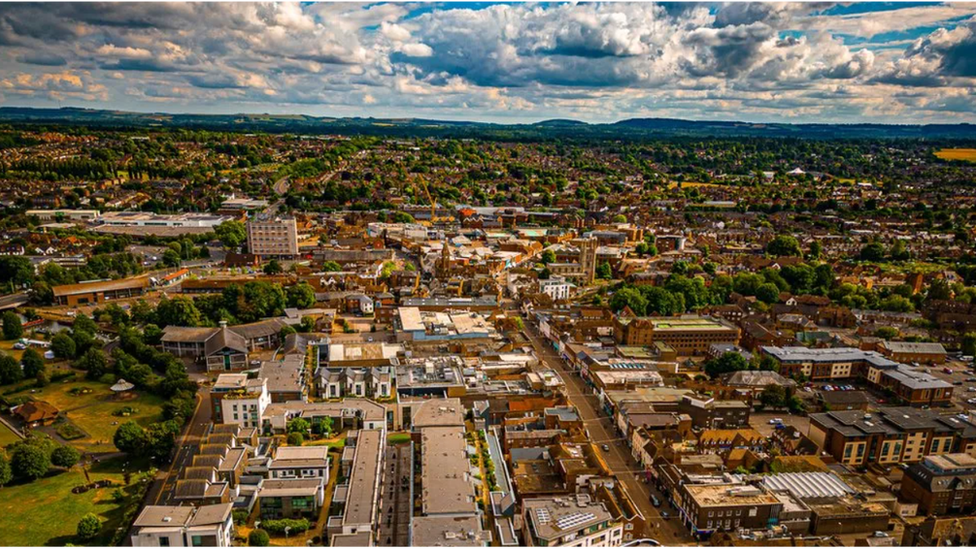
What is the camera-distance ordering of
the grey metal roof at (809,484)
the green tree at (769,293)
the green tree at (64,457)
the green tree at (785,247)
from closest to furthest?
the grey metal roof at (809,484)
the green tree at (64,457)
the green tree at (769,293)
the green tree at (785,247)

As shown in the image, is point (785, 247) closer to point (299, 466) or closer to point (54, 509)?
point (299, 466)

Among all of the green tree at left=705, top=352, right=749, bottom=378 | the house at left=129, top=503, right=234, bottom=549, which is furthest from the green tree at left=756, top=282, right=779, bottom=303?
the house at left=129, top=503, right=234, bottom=549

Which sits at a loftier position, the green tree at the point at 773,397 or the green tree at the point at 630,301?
the green tree at the point at 630,301

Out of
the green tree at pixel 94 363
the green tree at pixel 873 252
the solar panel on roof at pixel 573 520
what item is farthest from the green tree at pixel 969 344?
the green tree at pixel 94 363

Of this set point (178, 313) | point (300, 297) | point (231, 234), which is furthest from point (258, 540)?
point (231, 234)

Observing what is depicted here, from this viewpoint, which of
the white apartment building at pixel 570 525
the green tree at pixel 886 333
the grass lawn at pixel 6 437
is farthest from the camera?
the green tree at pixel 886 333

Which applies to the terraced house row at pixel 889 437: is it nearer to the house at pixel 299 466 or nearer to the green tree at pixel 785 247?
the house at pixel 299 466
